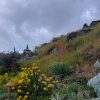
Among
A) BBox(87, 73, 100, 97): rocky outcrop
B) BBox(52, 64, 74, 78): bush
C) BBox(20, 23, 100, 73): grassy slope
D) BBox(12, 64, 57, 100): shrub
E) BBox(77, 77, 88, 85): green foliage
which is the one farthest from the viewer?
BBox(20, 23, 100, 73): grassy slope

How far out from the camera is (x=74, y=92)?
13102 mm

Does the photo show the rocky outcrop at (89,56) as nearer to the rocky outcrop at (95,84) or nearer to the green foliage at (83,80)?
the green foliage at (83,80)

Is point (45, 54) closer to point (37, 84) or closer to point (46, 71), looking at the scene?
point (46, 71)

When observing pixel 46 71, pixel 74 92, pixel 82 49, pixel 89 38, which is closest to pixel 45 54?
pixel 89 38

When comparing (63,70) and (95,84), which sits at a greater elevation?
(63,70)

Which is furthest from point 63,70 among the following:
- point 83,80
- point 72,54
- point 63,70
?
point 72,54

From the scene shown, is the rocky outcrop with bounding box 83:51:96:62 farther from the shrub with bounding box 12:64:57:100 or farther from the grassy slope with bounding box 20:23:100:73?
the shrub with bounding box 12:64:57:100

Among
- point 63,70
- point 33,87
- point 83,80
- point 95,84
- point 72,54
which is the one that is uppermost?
point 72,54

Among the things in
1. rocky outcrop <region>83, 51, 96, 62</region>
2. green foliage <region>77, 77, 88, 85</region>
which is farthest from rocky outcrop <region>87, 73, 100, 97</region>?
rocky outcrop <region>83, 51, 96, 62</region>

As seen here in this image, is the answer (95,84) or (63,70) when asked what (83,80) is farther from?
(63,70)

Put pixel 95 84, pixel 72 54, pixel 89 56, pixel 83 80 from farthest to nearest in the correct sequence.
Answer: pixel 72 54 → pixel 89 56 → pixel 83 80 → pixel 95 84

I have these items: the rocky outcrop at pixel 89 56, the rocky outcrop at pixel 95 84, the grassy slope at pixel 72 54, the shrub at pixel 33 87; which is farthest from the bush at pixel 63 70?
the rocky outcrop at pixel 95 84

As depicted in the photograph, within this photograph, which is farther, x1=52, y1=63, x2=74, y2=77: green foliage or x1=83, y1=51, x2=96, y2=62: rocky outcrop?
x1=83, y1=51, x2=96, y2=62: rocky outcrop

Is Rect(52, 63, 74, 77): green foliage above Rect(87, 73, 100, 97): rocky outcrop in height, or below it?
above
